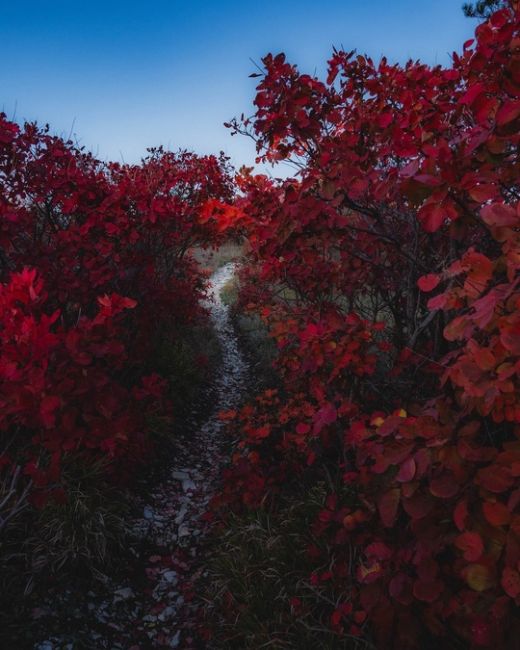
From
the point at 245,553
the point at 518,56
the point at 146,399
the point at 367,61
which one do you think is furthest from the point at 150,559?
the point at 367,61

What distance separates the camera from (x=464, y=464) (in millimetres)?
1531

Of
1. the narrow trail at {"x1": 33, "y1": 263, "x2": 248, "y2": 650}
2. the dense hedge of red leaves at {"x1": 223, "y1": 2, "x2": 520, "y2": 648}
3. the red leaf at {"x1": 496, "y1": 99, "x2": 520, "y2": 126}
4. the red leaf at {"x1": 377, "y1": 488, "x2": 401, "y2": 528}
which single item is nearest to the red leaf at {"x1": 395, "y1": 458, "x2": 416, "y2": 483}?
the dense hedge of red leaves at {"x1": 223, "y1": 2, "x2": 520, "y2": 648}

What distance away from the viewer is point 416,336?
312cm

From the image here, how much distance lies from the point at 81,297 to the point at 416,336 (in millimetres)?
3335

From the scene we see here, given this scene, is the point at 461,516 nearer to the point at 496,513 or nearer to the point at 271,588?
the point at 496,513

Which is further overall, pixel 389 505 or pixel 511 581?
pixel 389 505

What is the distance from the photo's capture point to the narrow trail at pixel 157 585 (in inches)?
109

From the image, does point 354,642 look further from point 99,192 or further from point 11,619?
point 99,192

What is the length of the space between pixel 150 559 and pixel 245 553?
3.00ft

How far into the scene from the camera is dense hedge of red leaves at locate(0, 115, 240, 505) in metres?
2.51

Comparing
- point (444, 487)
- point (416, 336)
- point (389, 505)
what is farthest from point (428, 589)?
point (416, 336)

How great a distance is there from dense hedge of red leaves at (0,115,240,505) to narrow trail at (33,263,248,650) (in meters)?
0.60

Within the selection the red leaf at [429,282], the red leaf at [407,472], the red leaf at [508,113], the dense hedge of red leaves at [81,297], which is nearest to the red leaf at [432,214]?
the red leaf at [429,282]

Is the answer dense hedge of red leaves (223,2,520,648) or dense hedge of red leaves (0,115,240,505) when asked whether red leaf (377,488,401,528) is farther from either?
dense hedge of red leaves (0,115,240,505)
